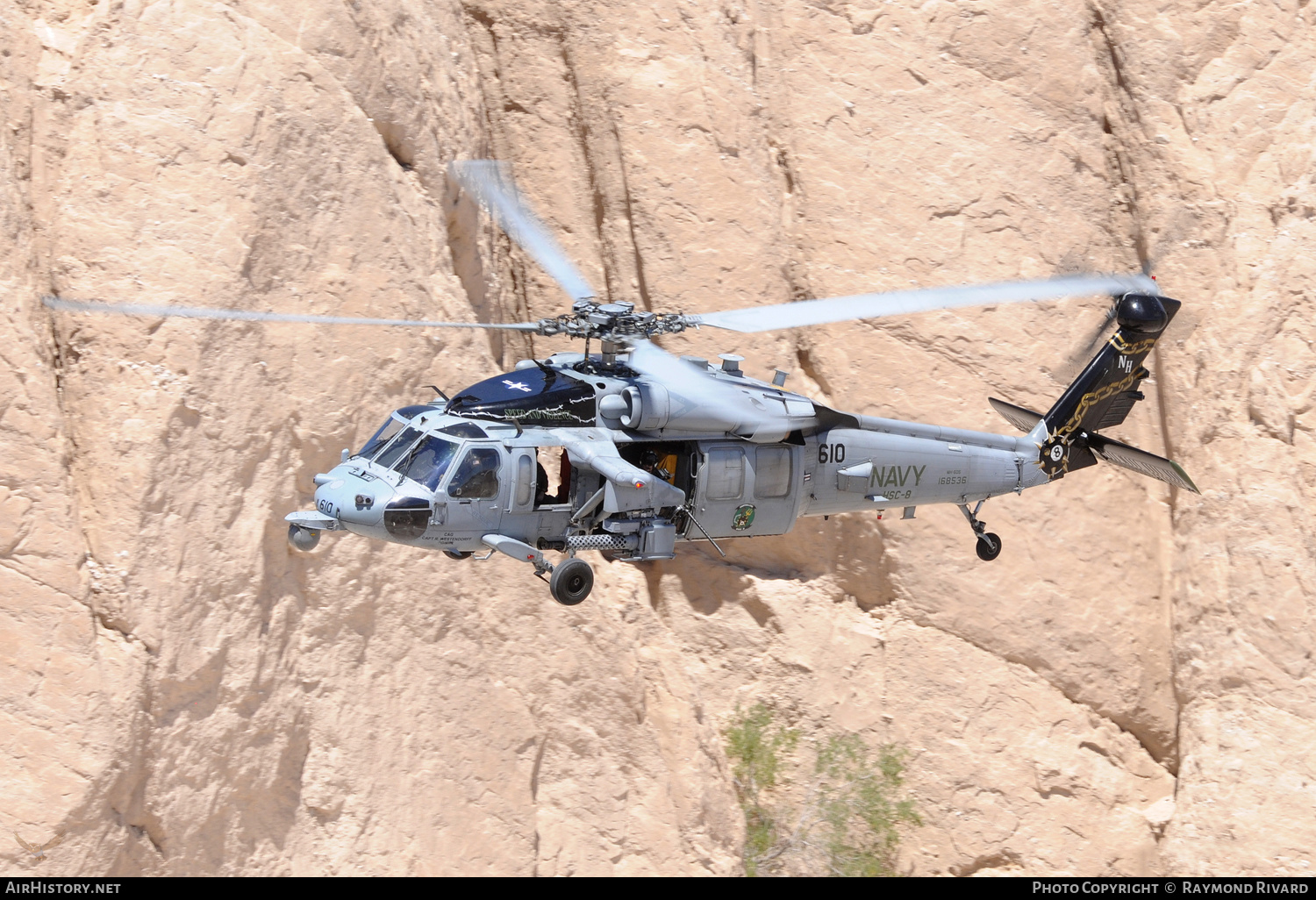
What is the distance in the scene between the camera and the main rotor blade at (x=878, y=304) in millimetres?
11242

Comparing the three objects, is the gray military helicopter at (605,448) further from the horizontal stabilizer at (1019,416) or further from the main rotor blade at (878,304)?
the horizontal stabilizer at (1019,416)

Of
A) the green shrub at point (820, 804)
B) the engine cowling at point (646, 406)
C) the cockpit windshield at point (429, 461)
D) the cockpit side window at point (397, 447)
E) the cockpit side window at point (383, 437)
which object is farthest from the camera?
the green shrub at point (820, 804)

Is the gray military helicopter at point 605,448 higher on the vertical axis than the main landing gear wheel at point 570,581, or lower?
higher

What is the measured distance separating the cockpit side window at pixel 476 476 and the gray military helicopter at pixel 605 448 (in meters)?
0.01

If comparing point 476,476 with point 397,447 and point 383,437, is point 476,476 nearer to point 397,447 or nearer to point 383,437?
point 397,447

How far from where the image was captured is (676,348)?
1925 cm

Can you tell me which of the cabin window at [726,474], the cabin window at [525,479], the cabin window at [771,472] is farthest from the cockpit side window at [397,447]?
the cabin window at [771,472]

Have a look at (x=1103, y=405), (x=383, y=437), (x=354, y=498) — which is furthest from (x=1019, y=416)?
(x=354, y=498)

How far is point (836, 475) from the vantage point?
13.1 metres

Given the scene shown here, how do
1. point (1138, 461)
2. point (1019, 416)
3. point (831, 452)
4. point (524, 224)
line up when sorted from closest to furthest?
point (524, 224) < point (831, 452) < point (1138, 461) < point (1019, 416)

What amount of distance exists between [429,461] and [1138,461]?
8.29 metres

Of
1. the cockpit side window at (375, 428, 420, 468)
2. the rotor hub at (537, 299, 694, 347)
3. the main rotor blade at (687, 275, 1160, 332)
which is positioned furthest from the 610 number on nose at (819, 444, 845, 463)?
the cockpit side window at (375, 428, 420, 468)
